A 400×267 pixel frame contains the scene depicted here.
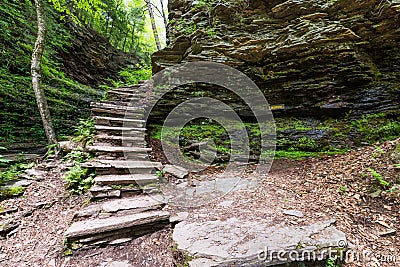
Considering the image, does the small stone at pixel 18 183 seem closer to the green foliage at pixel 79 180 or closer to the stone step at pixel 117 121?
the green foliage at pixel 79 180

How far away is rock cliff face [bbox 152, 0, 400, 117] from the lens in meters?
5.27

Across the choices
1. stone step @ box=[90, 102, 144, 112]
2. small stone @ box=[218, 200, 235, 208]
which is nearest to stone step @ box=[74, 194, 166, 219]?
small stone @ box=[218, 200, 235, 208]

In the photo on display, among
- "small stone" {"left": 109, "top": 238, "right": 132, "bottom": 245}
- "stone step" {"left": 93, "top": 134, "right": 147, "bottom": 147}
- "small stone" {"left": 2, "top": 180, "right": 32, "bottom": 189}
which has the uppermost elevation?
"stone step" {"left": 93, "top": 134, "right": 147, "bottom": 147}

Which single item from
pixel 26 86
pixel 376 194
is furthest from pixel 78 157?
pixel 376 194

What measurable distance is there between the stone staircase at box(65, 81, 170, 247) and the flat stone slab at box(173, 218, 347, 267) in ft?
2.32

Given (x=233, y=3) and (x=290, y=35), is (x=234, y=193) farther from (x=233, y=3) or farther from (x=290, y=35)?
(x=233, y=3)

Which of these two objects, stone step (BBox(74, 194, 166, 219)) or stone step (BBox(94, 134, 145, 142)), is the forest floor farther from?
stone step (BBox(94, 134, 145, 142))

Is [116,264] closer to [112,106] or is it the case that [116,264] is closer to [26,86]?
[112,106]

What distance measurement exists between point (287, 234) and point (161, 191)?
2379 millimetres

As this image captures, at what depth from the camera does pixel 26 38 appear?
7.43 meters

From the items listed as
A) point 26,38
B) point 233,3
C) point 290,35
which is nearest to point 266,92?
point 290,35

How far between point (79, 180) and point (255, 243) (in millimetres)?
3366

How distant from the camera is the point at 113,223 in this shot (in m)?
2.71

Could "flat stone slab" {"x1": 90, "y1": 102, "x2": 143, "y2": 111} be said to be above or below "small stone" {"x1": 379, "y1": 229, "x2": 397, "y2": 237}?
above
